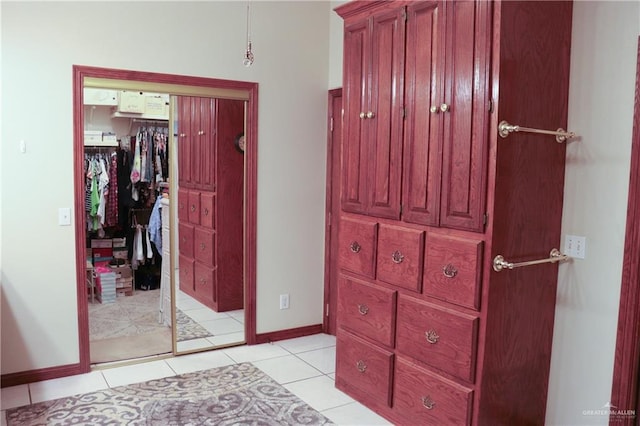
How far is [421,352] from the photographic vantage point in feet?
8.71

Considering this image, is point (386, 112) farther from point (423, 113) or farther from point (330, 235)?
point (330, 235)

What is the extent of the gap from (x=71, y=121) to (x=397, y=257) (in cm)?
234

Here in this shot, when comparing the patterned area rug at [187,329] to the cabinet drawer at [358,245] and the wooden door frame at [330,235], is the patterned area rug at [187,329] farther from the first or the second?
the cabinet drawer at [358,245]

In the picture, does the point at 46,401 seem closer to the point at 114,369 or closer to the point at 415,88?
the point at 114,369

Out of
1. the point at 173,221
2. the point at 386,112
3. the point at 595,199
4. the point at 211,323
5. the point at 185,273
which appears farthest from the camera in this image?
the point at 211,323

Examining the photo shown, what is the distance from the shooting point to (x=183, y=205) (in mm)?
3902

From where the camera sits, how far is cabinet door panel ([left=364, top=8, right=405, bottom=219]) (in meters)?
2.79

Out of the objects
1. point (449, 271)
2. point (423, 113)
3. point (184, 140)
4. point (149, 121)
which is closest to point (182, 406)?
point (449, 271)

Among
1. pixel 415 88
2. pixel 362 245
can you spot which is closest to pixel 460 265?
pixel 362 245

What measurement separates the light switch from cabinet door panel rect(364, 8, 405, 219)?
2.05m

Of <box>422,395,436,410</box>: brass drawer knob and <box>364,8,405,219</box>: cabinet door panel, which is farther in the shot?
<box>364,8,405,219</box>: cabinet door panel

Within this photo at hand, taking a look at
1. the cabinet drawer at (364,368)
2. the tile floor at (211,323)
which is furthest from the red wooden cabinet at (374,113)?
the tile floor at (211,323)

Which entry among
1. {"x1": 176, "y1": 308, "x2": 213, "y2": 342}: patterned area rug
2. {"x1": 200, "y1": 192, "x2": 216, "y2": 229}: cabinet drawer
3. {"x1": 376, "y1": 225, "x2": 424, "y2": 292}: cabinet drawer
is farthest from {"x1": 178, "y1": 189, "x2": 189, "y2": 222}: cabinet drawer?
{"x1": 376, "y1": 225, "x2": 424, "y2": 292}: cabinet drawer

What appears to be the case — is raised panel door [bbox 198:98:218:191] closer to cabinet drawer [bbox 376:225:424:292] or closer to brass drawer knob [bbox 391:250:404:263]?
cabinet drawer [bbox 376:225:424:292]
